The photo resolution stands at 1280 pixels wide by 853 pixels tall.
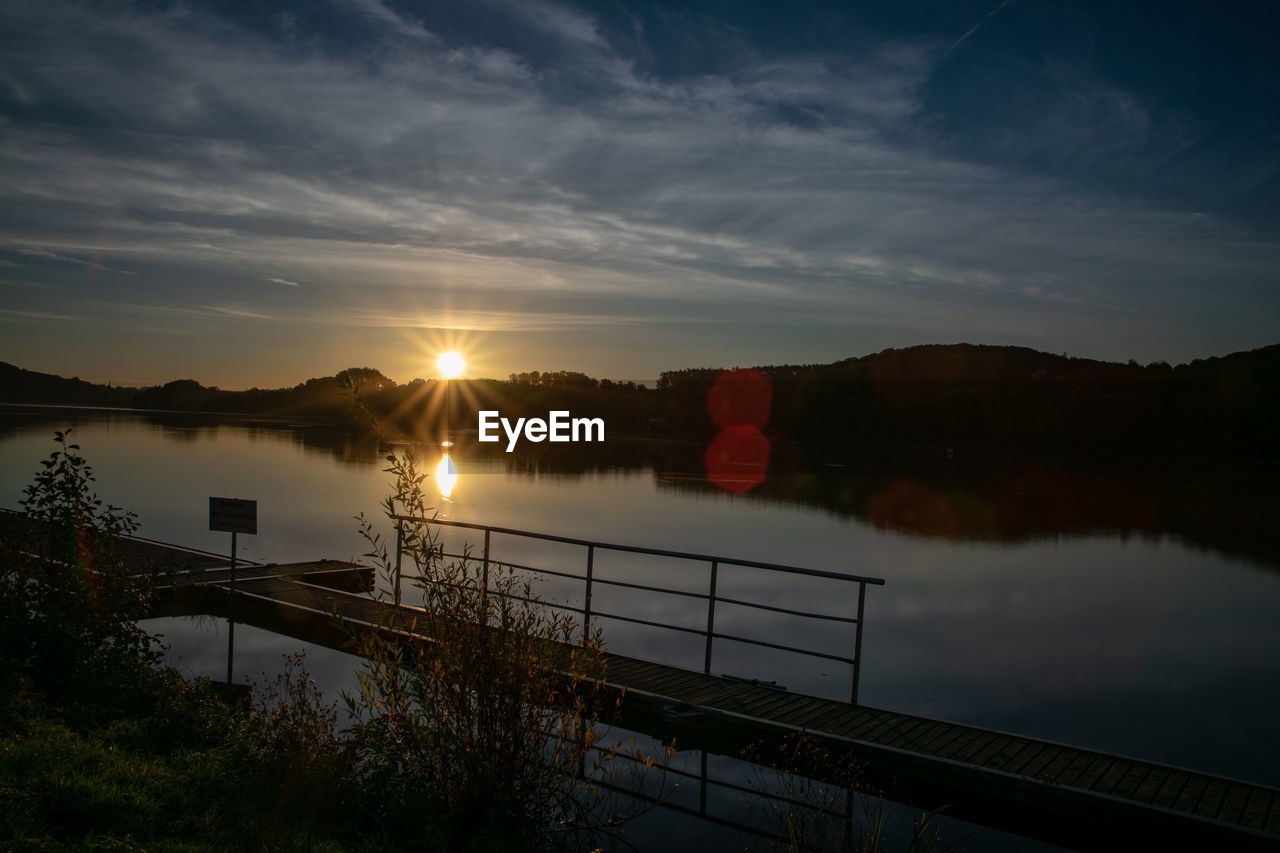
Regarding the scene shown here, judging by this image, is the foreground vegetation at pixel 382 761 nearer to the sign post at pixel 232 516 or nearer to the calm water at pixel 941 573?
the sign post at pixel 232 516

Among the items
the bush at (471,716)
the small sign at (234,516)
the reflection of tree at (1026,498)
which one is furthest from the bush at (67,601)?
the reflection of tree at (1026,498)

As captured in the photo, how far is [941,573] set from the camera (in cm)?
2219

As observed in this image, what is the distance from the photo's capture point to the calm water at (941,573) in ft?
36.8

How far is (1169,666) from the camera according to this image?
46.4ft

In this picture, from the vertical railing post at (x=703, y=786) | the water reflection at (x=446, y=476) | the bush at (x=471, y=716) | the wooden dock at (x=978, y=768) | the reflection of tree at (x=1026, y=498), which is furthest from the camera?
the water reflection at (x=446, y=476)

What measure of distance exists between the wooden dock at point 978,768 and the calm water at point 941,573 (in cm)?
437

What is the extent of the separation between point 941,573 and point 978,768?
1765 cm

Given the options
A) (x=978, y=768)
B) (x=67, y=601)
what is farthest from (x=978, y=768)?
(x=67, y=601)

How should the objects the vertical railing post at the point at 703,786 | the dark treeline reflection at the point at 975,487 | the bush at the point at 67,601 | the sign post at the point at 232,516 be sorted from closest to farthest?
the bush at the point at 67,601
the vertical railing post at the point at 703,786
the sign post at the point at 232,516
the dark treeline reflection at the point at 975,487

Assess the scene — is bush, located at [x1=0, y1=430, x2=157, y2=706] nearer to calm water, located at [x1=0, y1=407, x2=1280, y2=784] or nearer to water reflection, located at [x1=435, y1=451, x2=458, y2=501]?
calm water, located at [x1=0, y1=407, x2=1280, y2=784]

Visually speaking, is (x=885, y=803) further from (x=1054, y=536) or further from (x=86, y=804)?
(x=1054, y=536)

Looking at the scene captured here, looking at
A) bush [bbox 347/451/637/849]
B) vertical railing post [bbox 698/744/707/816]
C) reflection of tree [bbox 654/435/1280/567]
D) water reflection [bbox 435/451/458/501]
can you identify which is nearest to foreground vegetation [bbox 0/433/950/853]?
bush [bbox 347/451/637/849]


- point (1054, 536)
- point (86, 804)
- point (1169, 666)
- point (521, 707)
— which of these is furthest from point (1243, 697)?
point (1054, 536)

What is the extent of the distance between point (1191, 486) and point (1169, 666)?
155 feet
